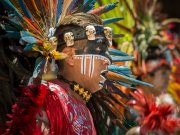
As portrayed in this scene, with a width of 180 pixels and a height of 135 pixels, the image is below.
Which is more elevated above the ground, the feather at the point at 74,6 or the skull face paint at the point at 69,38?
the feather at the point at 74,6

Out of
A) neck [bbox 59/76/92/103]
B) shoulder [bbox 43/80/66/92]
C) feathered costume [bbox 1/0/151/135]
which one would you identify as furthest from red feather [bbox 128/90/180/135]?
shoulder [bbox 43/80/66/92]

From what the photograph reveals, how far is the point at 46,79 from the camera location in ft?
7.20

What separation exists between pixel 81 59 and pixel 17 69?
265 millimetres

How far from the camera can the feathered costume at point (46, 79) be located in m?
2.07

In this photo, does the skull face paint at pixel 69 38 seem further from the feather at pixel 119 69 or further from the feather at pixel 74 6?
the feather at pixel 119 69

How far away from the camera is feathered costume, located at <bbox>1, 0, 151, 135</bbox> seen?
2068mm

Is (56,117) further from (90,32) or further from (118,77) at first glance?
(118,77)

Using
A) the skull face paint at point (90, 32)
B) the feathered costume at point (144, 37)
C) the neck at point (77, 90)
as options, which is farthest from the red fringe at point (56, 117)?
the feathered costume at point (144, 37)

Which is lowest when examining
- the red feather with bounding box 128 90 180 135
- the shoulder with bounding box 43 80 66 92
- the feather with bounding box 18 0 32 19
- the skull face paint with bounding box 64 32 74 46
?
the red feather with bounding box 128 90 180 135

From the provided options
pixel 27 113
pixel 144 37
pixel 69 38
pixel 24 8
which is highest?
pixel 24 8

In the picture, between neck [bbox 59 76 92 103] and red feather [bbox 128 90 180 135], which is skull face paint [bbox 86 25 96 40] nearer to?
neck [bbox 59 76 92 103]

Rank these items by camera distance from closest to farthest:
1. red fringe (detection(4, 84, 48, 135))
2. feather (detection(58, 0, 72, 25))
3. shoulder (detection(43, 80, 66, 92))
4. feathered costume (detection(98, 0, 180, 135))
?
1. red fringe (detection(4, 84, 48, 135))
2. shoulder (detection(43, 80, 66, 92))
3. feather (detection(58, 0, 72, 25))
4. feathered costume (detection(98, 0, 180, 135))

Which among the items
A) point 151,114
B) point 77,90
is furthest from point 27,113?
point 151,114

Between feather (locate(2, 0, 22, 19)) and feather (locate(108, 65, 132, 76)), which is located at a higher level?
feather (locate(2, 0, 22, 19))
